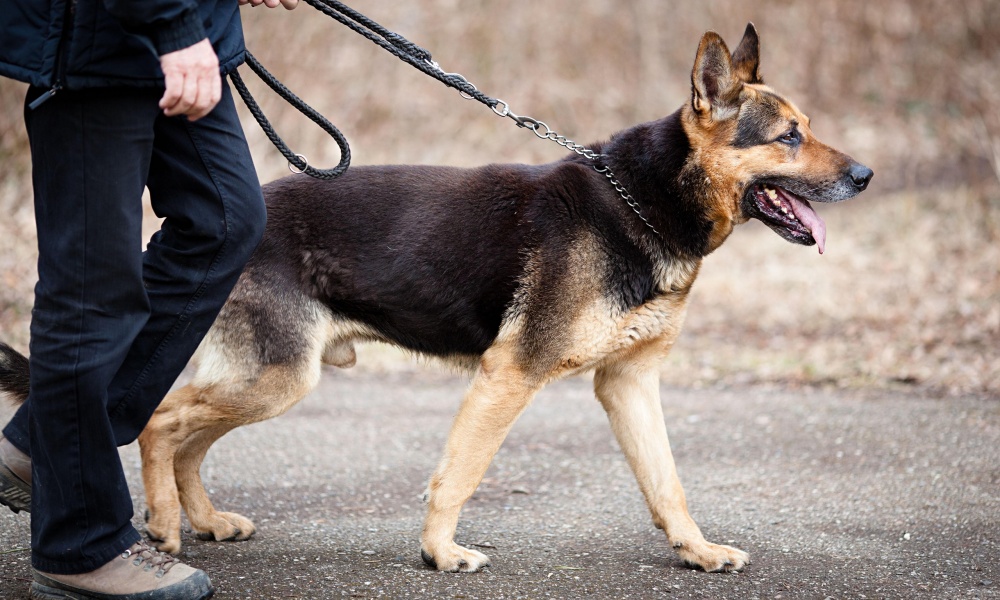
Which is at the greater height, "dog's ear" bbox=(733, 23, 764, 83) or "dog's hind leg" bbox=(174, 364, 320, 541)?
"dog's ear" bbox=(733, 23, 764, 83)

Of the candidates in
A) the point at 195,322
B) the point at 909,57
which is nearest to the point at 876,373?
the point at 195,322

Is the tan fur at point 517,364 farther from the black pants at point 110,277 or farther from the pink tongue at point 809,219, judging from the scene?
the black pants at point 110,277

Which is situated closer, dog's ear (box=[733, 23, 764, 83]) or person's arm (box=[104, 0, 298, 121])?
person's arm (box=[104, 0, 298, 121])

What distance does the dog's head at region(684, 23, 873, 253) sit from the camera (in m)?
4.03

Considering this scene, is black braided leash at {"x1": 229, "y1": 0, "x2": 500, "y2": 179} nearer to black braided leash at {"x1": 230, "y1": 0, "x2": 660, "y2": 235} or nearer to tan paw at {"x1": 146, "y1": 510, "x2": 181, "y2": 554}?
black braided leash at {"x1": 230, "y1": 0, "x2": 660, "y2": 235}

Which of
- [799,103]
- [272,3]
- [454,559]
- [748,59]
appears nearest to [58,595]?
[454,559]

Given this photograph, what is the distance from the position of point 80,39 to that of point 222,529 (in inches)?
83.6

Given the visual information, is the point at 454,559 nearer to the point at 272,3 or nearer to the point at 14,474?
the point at 14,474

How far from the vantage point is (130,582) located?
2842 mm

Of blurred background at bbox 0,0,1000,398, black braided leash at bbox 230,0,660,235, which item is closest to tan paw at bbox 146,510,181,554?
black braided leash at bbox 230,0,660,235

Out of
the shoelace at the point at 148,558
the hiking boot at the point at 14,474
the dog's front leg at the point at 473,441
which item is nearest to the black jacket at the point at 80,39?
the hiking boot at the point at 14,474

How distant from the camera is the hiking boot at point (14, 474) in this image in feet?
9.95

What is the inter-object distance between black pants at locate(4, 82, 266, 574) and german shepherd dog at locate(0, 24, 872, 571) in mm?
751

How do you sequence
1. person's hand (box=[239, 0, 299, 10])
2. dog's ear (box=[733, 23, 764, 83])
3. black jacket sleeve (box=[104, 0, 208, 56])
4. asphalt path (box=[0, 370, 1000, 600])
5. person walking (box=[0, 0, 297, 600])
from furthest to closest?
dog's ear (box=[733, 23, 764, 83])
asphalt path (box=[0, 370, 1000, 600])
person's hand (box=[239, 0, 299, 10])
person walking (box=[0, 0, 297, 600])
black jacket sleeve (box=[104, 0, 208, 56])
